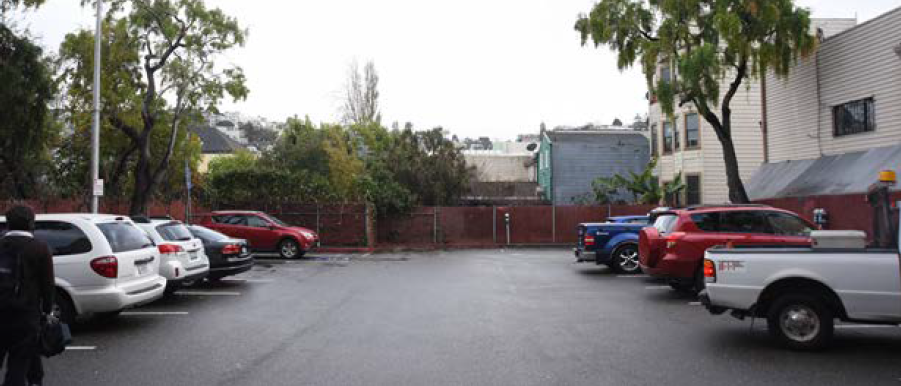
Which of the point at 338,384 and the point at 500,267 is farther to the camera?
the point at 500,267

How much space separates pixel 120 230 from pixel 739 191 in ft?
59.3

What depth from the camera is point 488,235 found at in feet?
98.1

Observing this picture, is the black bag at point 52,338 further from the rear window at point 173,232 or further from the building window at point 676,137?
the building window at point 676,137

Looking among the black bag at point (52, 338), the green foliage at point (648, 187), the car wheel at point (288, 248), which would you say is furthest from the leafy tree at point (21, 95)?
the green foliage at point (648, 187)

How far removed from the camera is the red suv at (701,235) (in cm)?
1152

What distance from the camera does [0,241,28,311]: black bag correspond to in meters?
4.94

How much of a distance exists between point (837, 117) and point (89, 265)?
19.5m

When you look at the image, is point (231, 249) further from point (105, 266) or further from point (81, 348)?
point (81, 348)

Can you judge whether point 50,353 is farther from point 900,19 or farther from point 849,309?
point 900,19

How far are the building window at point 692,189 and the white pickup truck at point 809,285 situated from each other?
22.2 metres

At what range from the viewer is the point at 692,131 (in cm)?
2998

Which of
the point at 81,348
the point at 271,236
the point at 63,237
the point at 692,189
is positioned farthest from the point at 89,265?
the point at 692,189

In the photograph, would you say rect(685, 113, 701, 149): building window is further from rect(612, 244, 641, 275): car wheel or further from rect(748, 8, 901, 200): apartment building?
rect(612, 244, 641, 275): car wheel

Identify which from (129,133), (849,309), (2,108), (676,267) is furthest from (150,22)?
(849,309)
